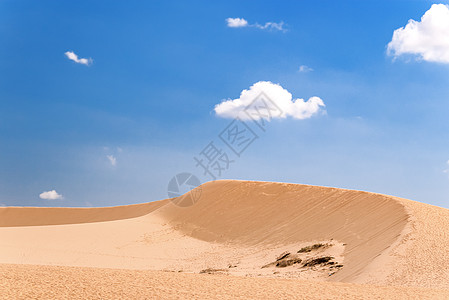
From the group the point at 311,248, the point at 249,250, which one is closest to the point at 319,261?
the point at 311,248

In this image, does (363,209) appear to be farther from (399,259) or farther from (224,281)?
(224,281)

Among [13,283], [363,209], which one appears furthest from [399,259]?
[13,283]

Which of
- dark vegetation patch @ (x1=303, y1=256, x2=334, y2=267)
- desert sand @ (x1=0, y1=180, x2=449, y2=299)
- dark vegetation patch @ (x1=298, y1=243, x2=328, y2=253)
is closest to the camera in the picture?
desert sand @ (x1=0, y1=180, x2=449, y2=299)

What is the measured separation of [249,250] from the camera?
17.8 m

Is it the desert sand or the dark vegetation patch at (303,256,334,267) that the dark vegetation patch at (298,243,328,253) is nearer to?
the desert sand

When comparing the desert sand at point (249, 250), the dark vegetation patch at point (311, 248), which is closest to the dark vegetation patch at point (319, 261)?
the desert sand at point (249, 250)

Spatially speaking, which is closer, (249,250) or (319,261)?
(319,261)

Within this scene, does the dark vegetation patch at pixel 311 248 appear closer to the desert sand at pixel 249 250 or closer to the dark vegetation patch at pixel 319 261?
the desert sand at pixel 249 250

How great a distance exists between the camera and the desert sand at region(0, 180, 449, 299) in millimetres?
8266

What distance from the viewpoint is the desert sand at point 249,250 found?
8266mm

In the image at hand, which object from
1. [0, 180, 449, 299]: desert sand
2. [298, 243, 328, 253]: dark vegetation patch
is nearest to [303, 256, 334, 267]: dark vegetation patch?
[0, 180, 449, 299]: desert sand

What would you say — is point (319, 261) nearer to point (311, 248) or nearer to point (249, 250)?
point (311, 248)

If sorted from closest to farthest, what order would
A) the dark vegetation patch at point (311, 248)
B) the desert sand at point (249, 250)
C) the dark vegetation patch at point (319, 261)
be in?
the desert sand at point (249, 250) < the dark vegetation patch at point (319, 261) < the dark vegetation patch at point (311, 248)

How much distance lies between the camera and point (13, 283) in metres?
8.02
